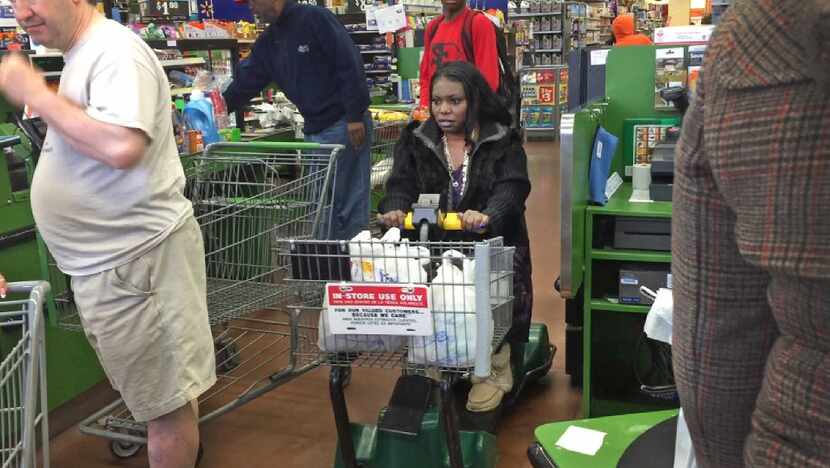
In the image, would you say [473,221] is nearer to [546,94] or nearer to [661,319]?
[661,319]

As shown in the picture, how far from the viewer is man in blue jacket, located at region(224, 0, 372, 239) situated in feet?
12.8

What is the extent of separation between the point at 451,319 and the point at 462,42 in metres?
2.76

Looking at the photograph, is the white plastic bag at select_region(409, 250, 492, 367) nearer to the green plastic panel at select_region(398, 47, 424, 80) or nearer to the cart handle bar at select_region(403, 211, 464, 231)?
the cart handle bar at select_region(403, 211, 464, 231)

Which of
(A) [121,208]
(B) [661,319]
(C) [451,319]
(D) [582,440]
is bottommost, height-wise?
(D) [582,440]

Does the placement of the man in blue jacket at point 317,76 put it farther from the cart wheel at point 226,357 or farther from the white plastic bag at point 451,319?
the white plastic bag at point 451,319

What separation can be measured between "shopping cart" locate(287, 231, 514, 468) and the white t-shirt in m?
0.42

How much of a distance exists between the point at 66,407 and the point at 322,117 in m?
1.85

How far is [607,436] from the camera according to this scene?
1.98m

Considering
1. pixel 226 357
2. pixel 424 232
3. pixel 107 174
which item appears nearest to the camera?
pixel 107 174

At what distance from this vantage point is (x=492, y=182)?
9.43 ft

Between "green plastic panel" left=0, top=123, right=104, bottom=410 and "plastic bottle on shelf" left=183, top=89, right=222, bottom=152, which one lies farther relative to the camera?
"plastic bottle on shelf" left=183, top=89, right=222, bottom=152

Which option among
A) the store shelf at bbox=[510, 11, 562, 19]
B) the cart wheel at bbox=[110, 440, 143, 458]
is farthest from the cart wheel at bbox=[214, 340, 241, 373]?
the store shelf at bbox=[510, 11, 562, 19]

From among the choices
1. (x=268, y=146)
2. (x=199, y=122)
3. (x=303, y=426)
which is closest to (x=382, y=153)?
(x=199, y=122)

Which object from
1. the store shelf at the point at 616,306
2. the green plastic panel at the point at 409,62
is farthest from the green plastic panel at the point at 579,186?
the green plastic panel at the point at 409,62
